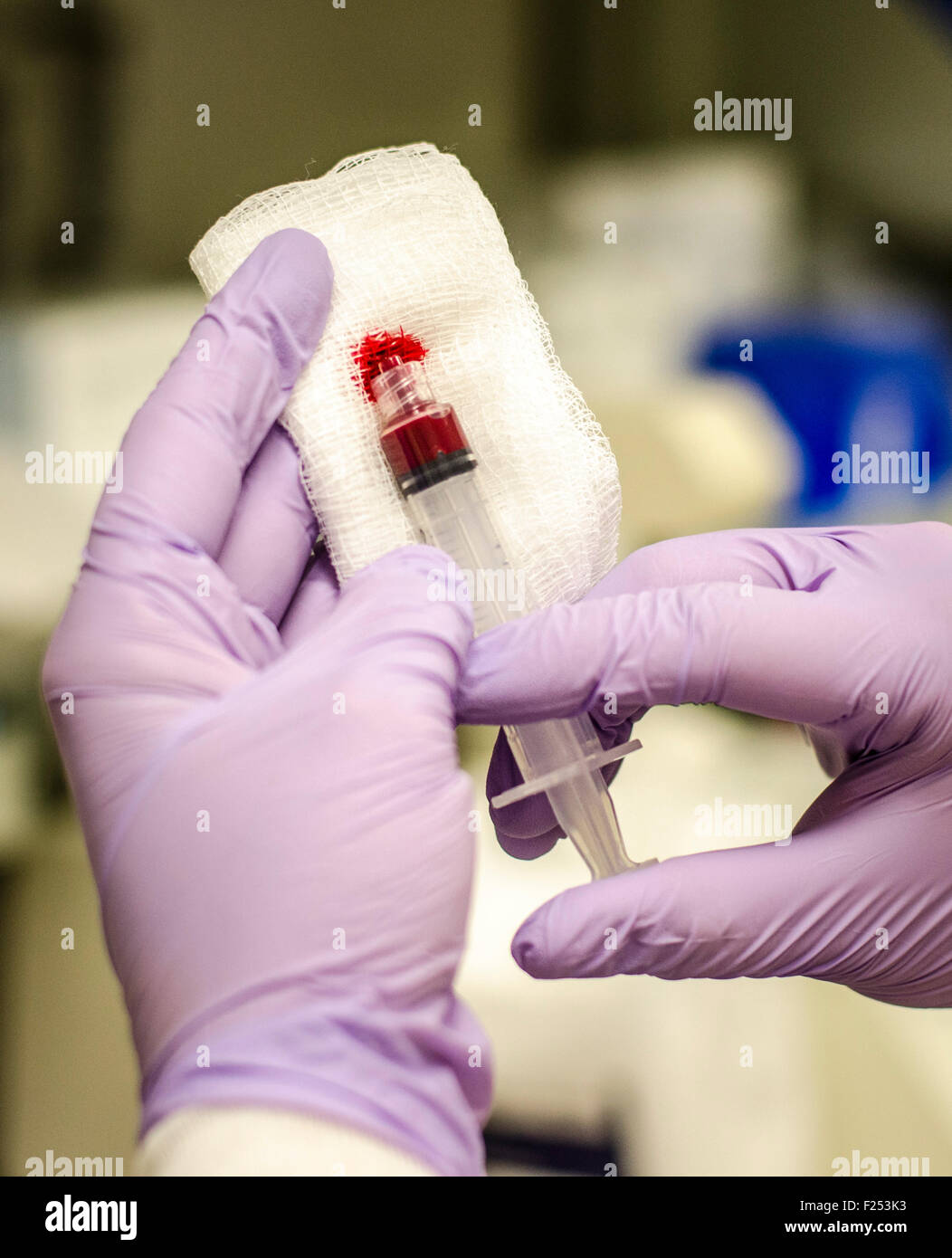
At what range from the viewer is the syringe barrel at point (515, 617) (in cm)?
69

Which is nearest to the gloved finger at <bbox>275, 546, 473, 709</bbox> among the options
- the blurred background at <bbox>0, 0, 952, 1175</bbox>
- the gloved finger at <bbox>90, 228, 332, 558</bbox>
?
the gloved finger at <bbox>90, 228, 332, 558</bbox>

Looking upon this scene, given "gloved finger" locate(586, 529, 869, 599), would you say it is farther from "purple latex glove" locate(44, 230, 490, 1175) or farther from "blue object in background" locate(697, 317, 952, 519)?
"blue object in background" locate(697, 317, 952, 519)

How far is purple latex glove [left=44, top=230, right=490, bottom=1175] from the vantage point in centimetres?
57

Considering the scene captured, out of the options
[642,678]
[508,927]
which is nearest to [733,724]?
[508,927]

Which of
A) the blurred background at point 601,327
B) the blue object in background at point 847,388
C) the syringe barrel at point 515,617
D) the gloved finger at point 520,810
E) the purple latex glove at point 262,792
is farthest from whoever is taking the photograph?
the blue object in background at point 847,388

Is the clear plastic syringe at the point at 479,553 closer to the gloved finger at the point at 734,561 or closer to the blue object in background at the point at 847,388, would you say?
the gloved finger at the point at 734,561

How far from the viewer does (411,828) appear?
608 millimetres

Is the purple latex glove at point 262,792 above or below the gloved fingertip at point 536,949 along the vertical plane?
above

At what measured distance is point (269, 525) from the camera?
0.71m

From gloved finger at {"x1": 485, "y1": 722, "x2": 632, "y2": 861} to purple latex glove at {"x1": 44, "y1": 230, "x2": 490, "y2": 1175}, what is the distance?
0.19 metres

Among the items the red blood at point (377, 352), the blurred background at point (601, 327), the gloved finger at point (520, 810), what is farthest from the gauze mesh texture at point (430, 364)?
the blurred background at point (601, 327)

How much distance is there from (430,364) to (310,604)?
0.23 metres

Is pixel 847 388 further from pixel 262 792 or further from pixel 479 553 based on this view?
pixel 262 792

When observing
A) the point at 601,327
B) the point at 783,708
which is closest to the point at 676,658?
the point at 783,708
